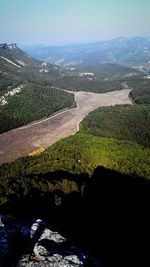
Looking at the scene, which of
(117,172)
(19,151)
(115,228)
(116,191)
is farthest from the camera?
(19,151)

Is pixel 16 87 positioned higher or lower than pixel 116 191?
higher

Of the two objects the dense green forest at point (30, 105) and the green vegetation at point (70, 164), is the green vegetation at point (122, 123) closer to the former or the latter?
the green vegetation at point (70, 164)

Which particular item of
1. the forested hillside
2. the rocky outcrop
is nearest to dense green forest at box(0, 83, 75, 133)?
the forested hillside

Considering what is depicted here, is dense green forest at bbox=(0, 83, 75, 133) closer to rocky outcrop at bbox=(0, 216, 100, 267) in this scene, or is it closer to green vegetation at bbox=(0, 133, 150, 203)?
green vegetation at bbox=(0, 133, 150, 203)

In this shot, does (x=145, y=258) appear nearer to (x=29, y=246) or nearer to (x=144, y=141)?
(x=29, y=246)

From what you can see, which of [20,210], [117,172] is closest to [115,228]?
[20,210]

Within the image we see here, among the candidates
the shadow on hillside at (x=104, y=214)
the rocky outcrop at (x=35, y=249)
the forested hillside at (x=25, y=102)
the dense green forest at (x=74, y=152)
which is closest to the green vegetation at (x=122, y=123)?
the dense green forest at (x=74, y=152)

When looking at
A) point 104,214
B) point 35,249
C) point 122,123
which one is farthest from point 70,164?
point 122,123
